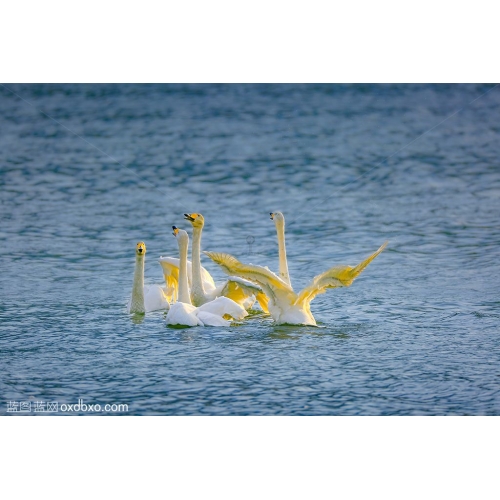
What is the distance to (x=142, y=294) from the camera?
52.1ft

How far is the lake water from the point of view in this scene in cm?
1297

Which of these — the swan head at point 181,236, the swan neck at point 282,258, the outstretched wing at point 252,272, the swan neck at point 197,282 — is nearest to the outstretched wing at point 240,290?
the swan neck at point 197,282

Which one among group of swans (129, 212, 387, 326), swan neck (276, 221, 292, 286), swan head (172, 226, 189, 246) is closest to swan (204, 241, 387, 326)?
group of swans (129, 212, 387, 326)

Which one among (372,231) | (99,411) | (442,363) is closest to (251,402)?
(99,411)

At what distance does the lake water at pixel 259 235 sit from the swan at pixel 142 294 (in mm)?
241

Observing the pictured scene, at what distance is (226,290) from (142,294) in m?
1.04

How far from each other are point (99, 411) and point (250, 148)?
35.8 feet

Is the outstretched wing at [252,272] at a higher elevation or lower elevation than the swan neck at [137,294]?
lower

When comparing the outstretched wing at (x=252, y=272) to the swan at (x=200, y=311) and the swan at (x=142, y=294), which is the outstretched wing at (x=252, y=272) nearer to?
the swan at (x=200, y=311)

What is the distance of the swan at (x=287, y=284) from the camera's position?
14383 mm

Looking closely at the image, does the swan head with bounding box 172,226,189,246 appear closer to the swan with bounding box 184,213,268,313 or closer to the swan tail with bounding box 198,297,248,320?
the swan with bounding box 184,213,268,313

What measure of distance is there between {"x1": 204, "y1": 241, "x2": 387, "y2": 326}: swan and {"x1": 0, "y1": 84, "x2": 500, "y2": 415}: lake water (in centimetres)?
25
